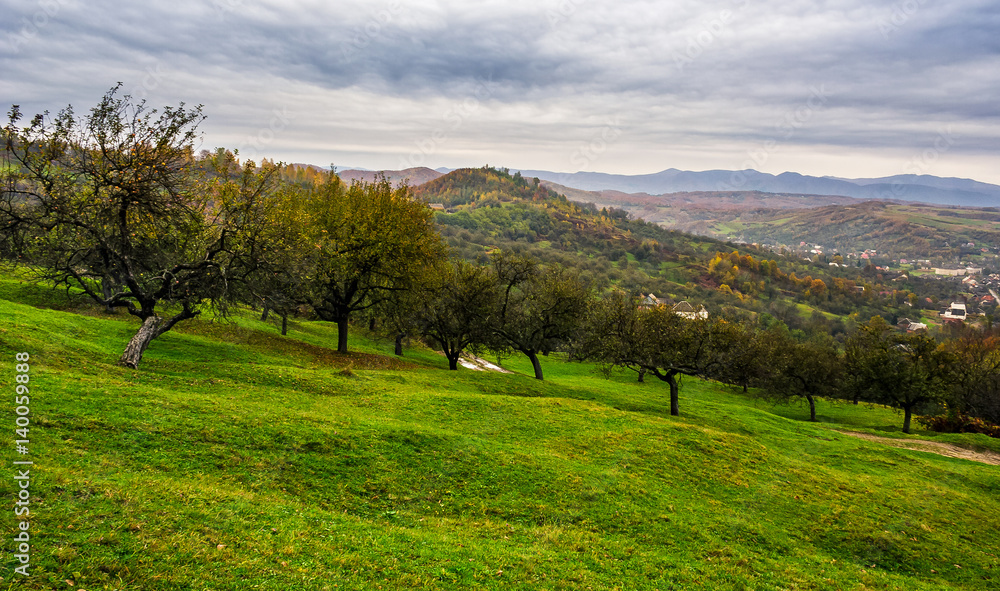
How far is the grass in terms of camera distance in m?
10.1

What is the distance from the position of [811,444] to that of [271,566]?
40600mm

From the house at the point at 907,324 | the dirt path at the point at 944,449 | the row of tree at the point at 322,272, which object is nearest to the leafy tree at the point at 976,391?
the row of tree at the point at 322,272

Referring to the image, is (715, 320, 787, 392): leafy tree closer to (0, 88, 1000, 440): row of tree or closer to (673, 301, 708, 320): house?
(0, 88, 1000, 440): row of tree

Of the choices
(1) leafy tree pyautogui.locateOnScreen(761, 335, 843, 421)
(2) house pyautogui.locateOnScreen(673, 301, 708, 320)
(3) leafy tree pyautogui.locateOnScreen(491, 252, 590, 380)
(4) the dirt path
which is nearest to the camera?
(4) the dirt path

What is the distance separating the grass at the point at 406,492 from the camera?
1006 centimetres

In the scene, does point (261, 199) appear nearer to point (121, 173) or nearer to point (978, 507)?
point (121, 173)

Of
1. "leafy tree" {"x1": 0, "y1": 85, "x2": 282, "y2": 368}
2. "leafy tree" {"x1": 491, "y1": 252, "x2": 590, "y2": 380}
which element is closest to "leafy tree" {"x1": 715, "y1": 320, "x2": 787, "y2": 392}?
"leafy tree" {"x1": 491, "y1": 252, "x2": 590, "y2": 380}

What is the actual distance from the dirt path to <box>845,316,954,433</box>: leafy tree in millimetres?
7327

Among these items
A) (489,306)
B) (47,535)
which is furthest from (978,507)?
(47,535)

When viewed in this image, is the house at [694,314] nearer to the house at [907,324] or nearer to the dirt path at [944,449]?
the dirt path at [944,449]

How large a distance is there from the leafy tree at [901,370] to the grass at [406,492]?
70.1ft

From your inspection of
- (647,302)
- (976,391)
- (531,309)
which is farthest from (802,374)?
(647,302)

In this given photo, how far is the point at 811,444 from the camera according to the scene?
120 ft

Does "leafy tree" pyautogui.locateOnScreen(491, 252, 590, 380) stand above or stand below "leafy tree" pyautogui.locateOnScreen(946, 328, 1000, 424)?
above
